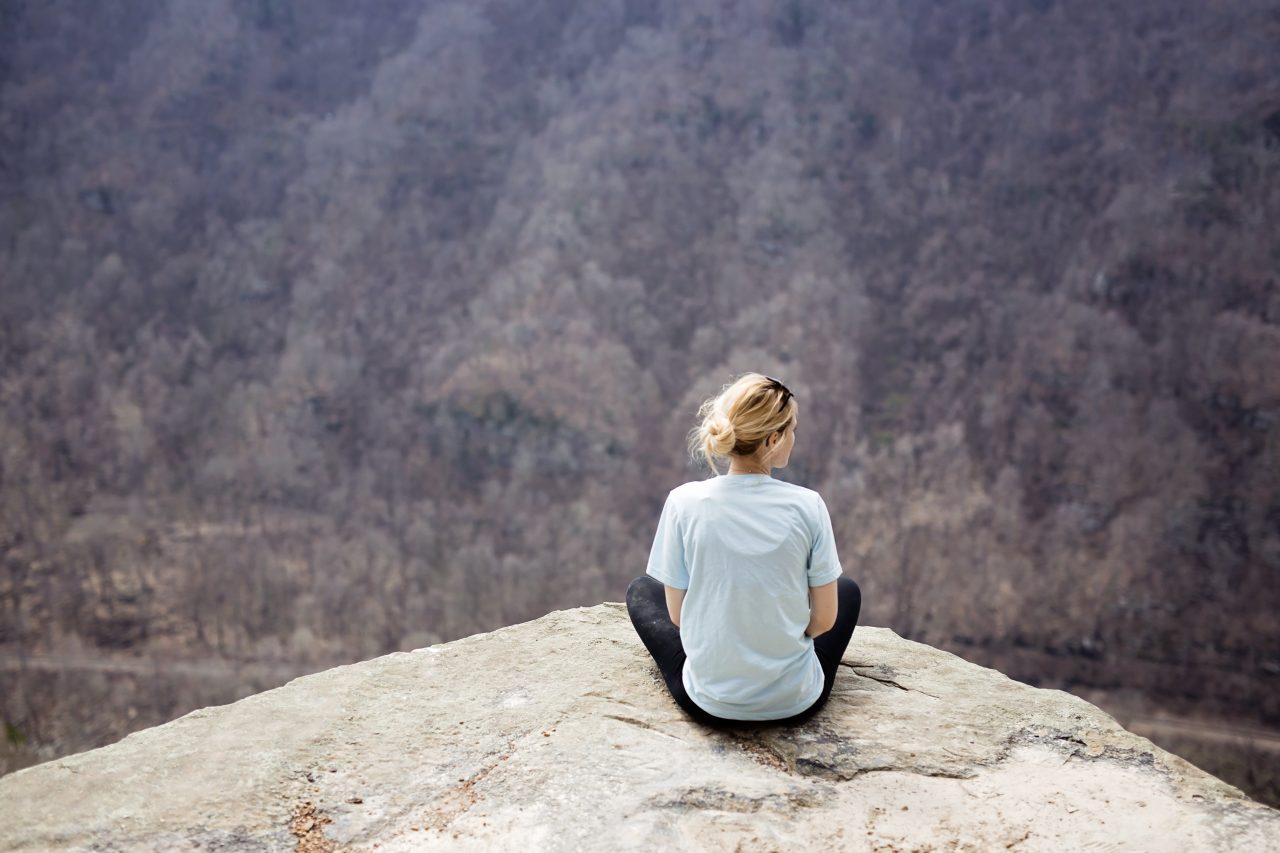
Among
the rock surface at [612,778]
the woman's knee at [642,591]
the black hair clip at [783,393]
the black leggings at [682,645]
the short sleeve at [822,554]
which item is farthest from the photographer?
the woman's knee at [642,591]

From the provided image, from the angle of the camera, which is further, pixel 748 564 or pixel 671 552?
pixel 671 552

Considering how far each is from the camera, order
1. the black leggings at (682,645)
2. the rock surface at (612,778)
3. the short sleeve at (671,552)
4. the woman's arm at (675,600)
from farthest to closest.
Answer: the black leggings at (682,645) < the woman's arm at (675,600) < the short sleeve at (671,552) < the rock surface at (612,778)

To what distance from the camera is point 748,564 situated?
12.7 feet

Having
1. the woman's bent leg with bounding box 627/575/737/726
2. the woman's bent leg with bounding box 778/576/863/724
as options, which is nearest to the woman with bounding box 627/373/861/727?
the woman's bent leg with bounding box 627/575/737/726

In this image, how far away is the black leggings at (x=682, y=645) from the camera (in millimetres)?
4352

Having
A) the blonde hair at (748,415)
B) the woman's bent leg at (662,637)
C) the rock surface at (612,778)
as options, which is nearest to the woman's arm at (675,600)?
the woman's bent leg at (662,637)

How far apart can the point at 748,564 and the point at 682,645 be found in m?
0.78

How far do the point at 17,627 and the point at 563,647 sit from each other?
109 ft

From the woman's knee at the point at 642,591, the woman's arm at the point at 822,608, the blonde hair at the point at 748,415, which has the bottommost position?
the woman's knee at the point at 642,591

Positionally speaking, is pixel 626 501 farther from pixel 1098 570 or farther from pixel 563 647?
pixel 563 647

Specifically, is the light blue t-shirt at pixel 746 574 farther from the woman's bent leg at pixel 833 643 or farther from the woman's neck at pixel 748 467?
the woman's bent leg at pixel 833 643

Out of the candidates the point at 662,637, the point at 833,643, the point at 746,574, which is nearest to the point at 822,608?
the point at 746,574

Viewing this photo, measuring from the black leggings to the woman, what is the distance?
4.0 inches

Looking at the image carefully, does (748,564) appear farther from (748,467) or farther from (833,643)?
(833,643)
